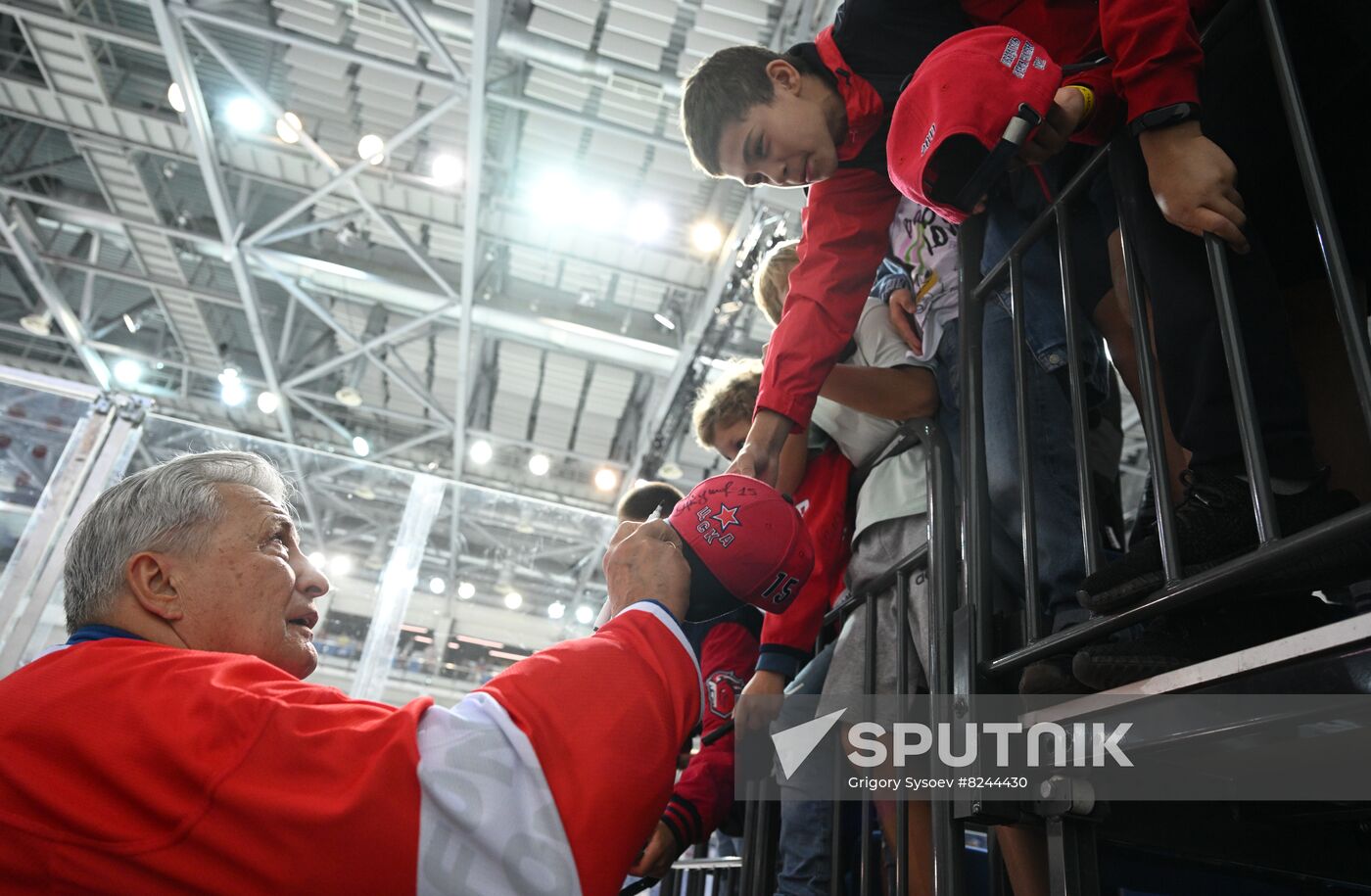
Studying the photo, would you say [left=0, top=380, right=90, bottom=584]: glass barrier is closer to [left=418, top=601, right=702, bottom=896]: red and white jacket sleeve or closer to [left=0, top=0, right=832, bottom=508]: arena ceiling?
[left=0, top=0, right=832, bottom=508]: arena ceiling

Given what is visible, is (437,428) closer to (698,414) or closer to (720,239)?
(720,239)

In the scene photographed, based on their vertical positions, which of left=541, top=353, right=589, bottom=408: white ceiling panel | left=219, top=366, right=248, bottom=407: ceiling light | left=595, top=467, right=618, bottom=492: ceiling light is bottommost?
left=219, top=366, right=248, bottom=407: ceiling light

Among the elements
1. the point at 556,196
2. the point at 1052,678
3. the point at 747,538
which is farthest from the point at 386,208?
the point at 1052,678

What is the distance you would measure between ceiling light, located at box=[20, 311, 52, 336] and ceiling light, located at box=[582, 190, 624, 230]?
22.3 feet

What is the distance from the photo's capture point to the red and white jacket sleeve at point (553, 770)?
3.40 ft

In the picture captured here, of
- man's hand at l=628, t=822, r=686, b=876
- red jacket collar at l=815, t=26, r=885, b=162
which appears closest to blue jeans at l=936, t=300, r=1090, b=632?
red jacket collar at l=815, t=26, r=885, b=162

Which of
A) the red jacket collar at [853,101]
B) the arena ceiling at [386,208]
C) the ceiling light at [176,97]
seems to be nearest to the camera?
the red jacket collar at [853,101]

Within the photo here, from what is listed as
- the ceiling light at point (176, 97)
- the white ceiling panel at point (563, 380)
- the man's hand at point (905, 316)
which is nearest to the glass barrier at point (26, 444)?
the ceiling light at point (176, 97)

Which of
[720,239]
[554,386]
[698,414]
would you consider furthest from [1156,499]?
[554,386]

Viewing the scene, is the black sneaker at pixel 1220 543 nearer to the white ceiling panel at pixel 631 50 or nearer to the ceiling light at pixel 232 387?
the white ceiling panel at pixel 631 50

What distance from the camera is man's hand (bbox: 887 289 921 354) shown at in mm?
2293

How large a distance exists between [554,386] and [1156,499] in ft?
34.0

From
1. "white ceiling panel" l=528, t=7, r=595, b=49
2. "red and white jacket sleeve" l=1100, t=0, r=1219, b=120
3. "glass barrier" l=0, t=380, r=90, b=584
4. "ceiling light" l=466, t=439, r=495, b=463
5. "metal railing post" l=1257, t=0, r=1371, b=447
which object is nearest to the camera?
"metal railing post" l=1257, t=0, r=1371, b=447

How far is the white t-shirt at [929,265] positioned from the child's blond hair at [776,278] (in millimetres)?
498
